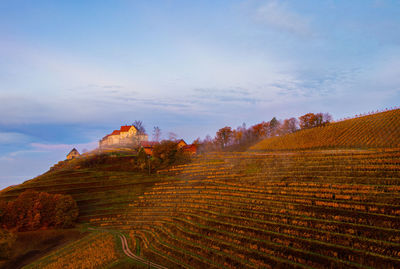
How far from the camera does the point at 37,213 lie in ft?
123

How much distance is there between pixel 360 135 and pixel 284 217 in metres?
28.2

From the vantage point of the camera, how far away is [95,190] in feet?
161

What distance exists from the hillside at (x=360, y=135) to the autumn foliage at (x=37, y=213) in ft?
151

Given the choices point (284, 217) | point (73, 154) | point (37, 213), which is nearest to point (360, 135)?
point (284, 217)

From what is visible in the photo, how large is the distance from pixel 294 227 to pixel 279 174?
13422 mm

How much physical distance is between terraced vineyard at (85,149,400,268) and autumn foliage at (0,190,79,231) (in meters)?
4.24

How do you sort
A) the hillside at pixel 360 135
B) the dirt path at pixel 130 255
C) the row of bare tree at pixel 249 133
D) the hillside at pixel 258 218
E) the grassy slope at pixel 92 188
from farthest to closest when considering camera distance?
1. the row of bare tree at pixel 249 133
2. the grassy slope at pixel 92 188
3. the hillside at pixel 360 135
4. the dirt path at pixel 130 255
5. the hillside at pixel 258 218

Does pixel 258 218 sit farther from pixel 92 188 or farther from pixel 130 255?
pixel 92 188

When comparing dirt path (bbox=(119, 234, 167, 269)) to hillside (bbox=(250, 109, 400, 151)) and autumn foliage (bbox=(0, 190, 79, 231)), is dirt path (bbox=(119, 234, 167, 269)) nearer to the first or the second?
autumn foliage (bbox=(0, 190, 79, 231))

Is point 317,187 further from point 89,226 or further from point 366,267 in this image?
point 89,226

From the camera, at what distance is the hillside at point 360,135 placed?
1367 inches

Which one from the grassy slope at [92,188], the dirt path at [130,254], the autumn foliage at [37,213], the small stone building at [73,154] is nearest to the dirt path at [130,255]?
the dirt path at [130,254]

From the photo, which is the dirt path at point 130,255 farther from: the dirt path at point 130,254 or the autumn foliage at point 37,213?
the autumn foliage at point 37,213

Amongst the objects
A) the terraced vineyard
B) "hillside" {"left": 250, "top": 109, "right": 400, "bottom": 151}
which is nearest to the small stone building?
the terraced vineyard
